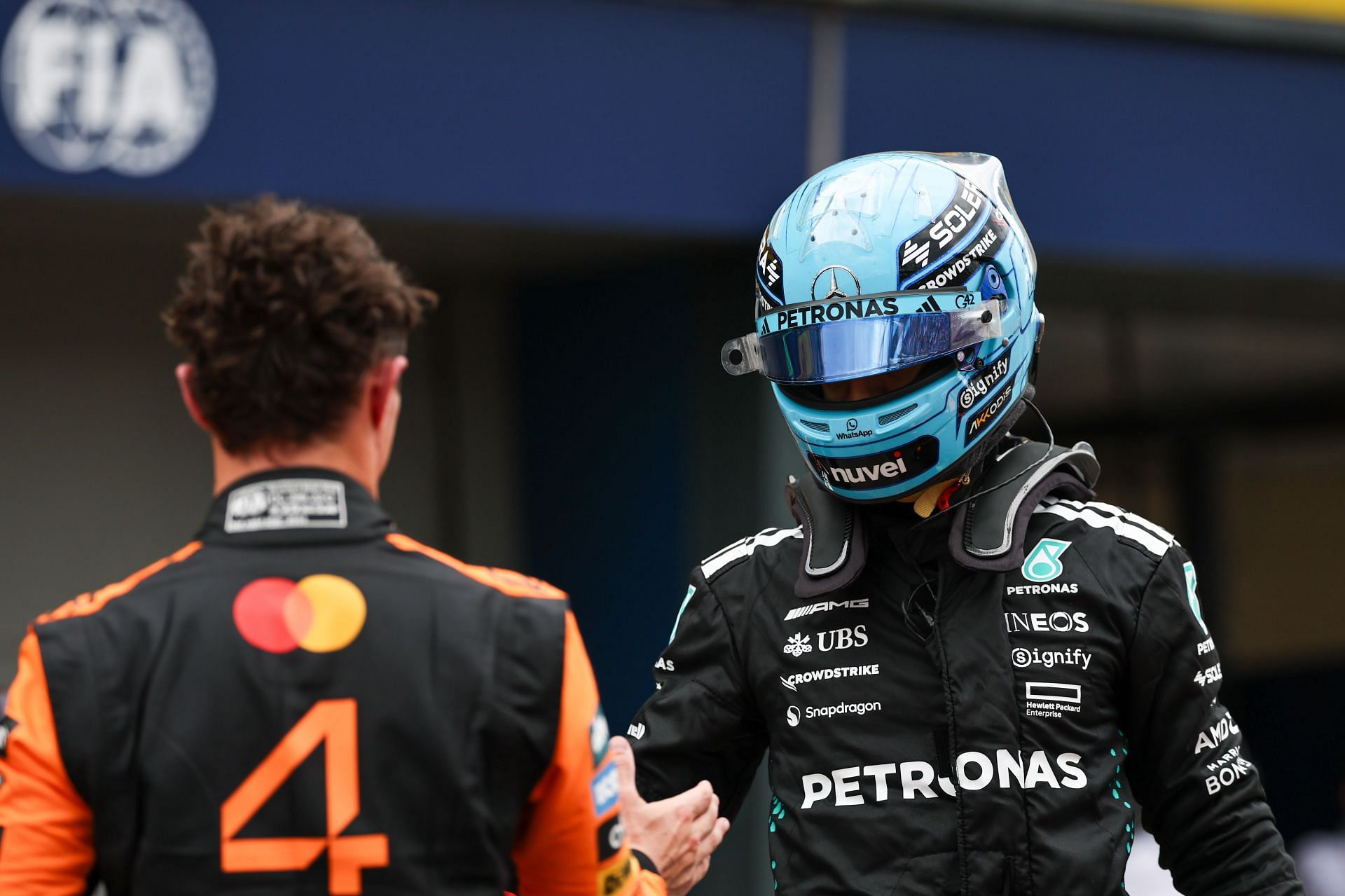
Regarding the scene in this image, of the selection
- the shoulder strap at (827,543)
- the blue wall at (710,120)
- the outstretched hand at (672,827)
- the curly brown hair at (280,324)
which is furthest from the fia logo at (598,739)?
the blue wall at (710,120)

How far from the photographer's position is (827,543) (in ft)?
8.53

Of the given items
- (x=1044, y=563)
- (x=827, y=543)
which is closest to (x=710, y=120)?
(x=827, y=543)

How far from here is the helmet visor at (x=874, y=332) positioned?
2.53m

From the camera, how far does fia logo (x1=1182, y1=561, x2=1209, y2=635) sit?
246 centimetres

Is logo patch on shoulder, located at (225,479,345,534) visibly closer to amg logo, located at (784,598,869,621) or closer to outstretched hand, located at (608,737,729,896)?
outstretched hand, located at (608,737,729,896)

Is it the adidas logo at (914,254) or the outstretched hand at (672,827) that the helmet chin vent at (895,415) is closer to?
the adidas logo at (914,254)

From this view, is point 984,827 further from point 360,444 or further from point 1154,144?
point 1154,144

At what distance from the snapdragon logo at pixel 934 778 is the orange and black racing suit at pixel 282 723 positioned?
614mm

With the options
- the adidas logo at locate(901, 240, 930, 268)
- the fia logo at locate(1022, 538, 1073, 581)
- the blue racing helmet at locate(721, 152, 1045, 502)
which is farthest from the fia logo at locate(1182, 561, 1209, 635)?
the adidas logo at locate(901, 240, 930, 268)

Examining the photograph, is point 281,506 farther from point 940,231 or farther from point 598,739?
point 940,231

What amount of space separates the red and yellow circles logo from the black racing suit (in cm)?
81

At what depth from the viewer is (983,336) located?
2570mm

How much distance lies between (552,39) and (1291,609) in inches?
417

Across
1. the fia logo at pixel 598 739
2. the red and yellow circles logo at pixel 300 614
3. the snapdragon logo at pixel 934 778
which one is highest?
the red and yellow circles logo at pixel 300 614
